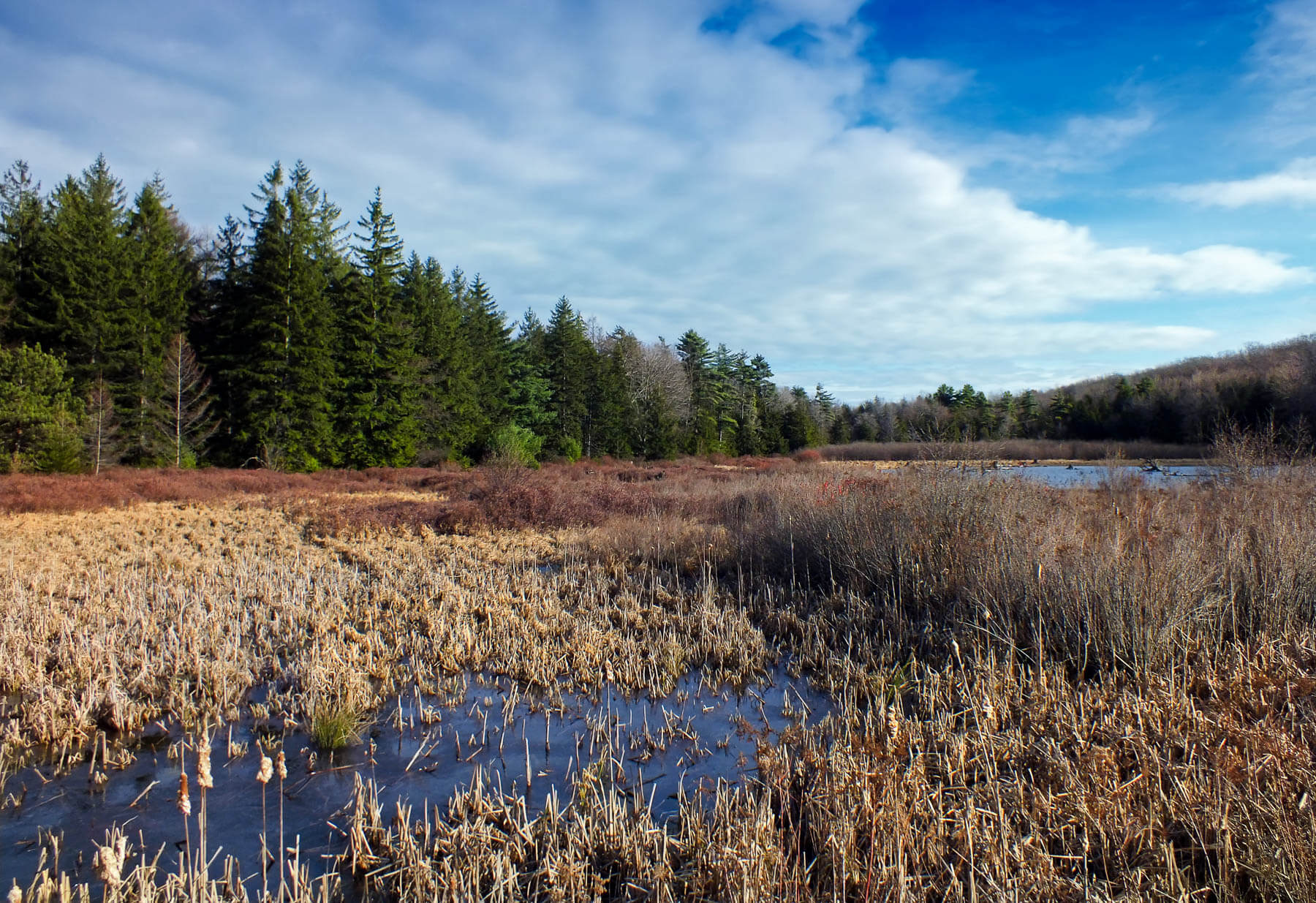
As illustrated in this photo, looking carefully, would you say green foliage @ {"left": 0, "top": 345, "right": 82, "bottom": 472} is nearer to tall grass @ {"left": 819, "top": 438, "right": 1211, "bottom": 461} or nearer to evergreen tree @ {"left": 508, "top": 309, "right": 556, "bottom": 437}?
evergreen tree @ {"left": 508, "top": 309, "right": 556, "bottom": 437}

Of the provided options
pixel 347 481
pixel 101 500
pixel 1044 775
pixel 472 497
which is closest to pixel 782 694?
pixel 1044 775

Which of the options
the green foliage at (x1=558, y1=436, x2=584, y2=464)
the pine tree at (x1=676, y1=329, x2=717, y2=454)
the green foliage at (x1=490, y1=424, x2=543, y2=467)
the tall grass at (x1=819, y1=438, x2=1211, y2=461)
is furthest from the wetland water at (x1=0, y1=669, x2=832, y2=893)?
the pine tree at (x1=676, y1=329, x2=717, y2=454)

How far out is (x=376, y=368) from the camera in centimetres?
3164

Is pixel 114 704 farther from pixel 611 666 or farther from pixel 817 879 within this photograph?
pixel 817 879

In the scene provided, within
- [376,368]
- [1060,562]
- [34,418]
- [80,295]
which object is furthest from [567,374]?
[1060,562]

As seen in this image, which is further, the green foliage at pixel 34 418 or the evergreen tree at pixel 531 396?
the evergreen tree at pixel 531 396

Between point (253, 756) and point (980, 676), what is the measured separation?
510cm

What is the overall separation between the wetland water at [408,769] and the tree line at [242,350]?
17.1 m

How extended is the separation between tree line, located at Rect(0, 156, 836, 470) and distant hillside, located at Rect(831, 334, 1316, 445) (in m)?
24.7

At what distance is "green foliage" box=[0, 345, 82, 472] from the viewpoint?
1917 centimetres

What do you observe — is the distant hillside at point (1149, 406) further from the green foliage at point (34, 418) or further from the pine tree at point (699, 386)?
the green foliage at point (34, 418)

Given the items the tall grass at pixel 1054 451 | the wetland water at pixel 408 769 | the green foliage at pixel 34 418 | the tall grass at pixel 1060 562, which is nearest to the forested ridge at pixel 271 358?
the green foliage at pixel 34 418

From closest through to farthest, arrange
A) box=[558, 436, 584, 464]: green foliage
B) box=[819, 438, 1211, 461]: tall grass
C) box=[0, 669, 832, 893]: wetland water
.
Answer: box=[0, 669, 832, 893]: wetland water
box=[558, 436, 584, 464]: green foliage
box=[819, 438, 1211, 461]: tall grass

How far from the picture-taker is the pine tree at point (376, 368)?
102 ft
